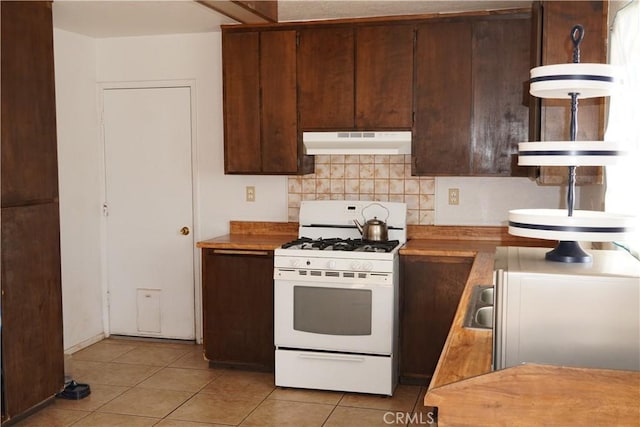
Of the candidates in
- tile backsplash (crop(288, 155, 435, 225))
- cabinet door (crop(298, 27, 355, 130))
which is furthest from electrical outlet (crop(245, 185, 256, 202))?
cabinet door (crop(298, 27, 355, 130))

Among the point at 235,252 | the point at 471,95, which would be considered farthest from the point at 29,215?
the point at 471,95

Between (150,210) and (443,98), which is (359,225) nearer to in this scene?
(443,98)

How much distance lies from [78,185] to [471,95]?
2.94 m

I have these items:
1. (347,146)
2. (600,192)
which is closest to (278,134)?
(347,146)

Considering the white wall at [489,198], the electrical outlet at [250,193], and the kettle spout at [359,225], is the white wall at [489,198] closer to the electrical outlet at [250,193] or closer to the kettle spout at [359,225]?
the kettle spout at [359,225]

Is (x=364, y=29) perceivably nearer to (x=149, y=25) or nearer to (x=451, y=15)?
(x=451, y=15)

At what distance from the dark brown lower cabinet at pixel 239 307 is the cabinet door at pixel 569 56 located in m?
1.96

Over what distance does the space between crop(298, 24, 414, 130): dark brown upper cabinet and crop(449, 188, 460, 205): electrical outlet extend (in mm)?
628

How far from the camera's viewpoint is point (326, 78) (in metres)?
4.71

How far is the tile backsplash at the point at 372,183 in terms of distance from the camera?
16.2ft

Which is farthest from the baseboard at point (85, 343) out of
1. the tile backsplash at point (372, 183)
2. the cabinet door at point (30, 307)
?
the tile backsplash at point (372, 183)

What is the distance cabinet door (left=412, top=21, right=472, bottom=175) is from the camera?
4.48 meters

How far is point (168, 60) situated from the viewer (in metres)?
5.35

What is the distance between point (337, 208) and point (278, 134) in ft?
2.14
